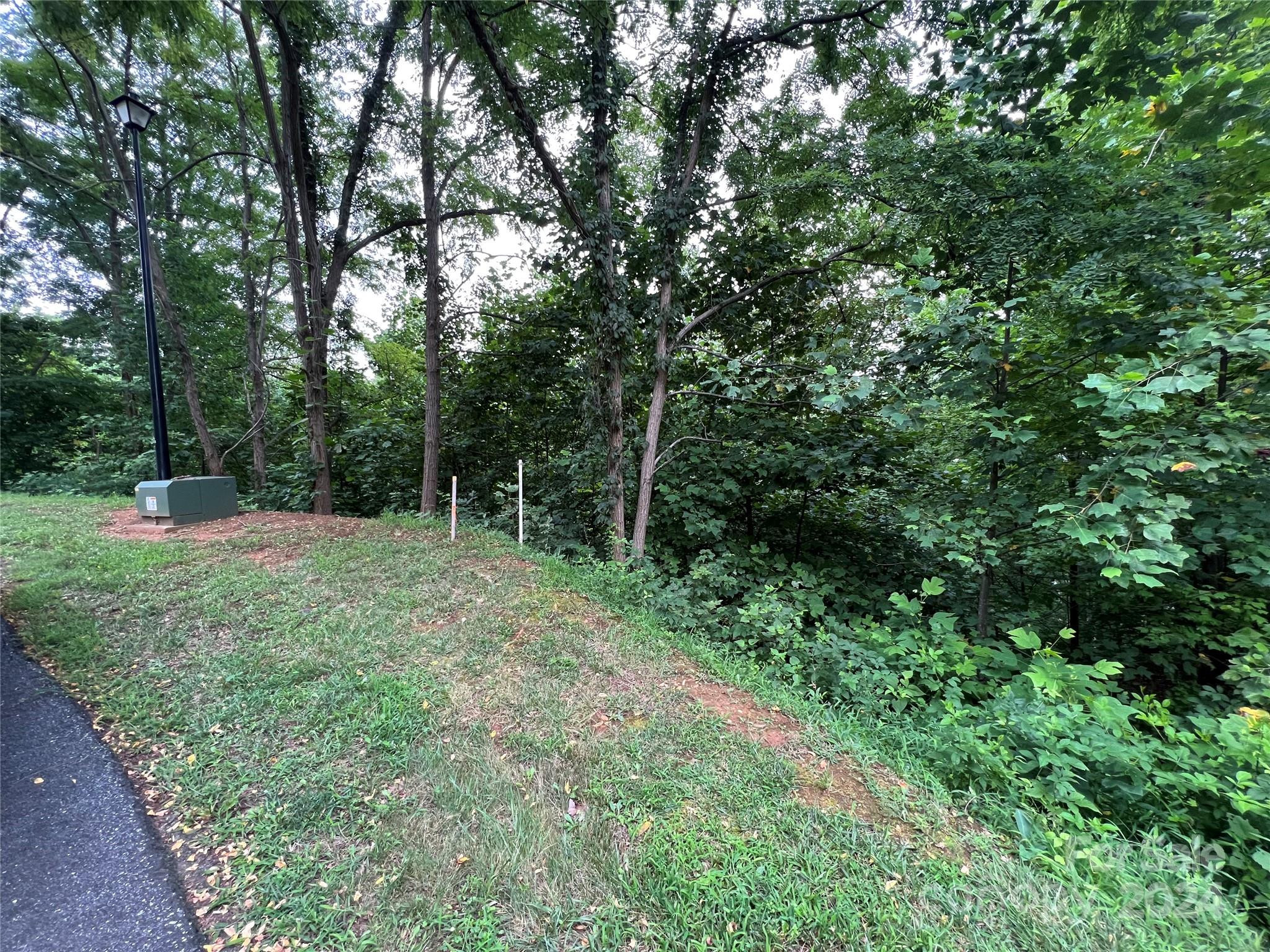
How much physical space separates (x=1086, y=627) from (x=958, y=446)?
6.29 ft

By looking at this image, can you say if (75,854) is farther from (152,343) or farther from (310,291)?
(310,291)

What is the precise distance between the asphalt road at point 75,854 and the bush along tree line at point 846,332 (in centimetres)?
314

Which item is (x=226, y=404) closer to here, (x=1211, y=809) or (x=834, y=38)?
(x=834, y=38)

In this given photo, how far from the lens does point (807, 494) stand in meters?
6.29

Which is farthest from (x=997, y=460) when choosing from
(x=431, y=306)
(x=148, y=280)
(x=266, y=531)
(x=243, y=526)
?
(x=148, y=280)

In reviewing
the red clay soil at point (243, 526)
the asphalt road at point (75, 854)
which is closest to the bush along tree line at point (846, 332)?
the red clay soil at point (243, 526)

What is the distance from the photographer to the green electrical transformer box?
6102mm

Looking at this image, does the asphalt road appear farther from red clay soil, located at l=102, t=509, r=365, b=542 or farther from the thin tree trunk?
the thin tree trunk

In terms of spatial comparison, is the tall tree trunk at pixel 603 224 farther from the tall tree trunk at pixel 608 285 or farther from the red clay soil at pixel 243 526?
the red clay soil at pixel 243 526

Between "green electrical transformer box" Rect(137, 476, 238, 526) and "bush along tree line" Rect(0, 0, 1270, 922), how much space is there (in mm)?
1887

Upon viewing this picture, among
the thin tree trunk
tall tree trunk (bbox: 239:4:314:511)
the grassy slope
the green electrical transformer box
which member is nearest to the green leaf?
the grassy slope

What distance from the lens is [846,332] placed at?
5613mm

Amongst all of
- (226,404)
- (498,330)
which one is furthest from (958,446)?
(226,404)

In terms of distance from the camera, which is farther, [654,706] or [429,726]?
[654,706]
